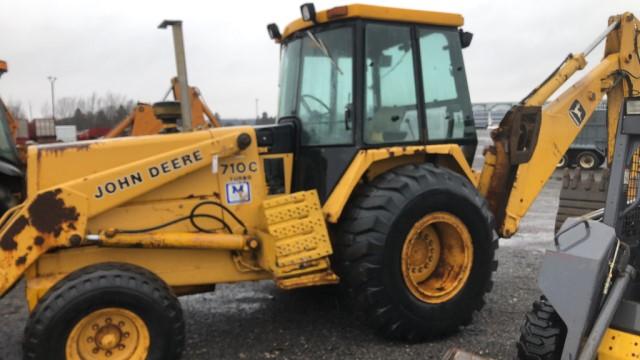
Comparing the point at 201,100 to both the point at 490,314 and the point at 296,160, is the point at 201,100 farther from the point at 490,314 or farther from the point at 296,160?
the point at 490,314

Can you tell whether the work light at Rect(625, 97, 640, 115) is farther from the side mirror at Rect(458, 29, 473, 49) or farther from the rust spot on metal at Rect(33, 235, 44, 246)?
the rust spot on metal at Rect(33, 235, 44, 246)

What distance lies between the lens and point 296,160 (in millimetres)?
4512

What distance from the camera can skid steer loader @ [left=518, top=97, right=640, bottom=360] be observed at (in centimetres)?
271

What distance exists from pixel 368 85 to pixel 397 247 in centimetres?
118

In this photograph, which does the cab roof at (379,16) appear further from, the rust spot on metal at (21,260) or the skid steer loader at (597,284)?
the rust spot on metal at (21,260)

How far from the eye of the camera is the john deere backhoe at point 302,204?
134 inches

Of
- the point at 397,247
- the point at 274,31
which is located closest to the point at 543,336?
the point at 397,247

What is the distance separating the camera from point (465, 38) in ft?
15.9

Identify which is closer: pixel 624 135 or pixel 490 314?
pixel 624 135

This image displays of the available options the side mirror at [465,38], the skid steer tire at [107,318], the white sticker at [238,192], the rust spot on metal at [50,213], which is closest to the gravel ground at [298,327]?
the skid steer tire at [107,318]

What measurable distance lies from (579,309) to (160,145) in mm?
2704

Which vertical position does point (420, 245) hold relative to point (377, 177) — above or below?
below

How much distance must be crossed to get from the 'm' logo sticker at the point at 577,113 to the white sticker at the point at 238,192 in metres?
3.00

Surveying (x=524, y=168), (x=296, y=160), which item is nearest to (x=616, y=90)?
(x=524, y=168)
